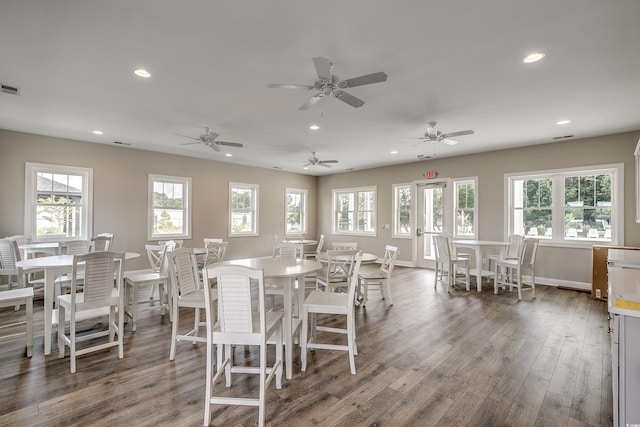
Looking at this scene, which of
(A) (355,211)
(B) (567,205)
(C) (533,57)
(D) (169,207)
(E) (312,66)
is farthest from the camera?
(A) (355,211)

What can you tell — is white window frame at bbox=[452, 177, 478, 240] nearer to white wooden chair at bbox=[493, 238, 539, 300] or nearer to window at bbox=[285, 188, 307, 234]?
white wooden chair at bbox=[493, 238, 539, 300]

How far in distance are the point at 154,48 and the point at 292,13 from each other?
1.38 meters

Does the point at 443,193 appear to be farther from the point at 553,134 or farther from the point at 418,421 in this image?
the point at 418,421

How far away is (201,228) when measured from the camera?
25.1ft

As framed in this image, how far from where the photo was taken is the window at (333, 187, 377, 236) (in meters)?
9.26

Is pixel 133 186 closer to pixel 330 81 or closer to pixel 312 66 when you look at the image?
pixel 312 66

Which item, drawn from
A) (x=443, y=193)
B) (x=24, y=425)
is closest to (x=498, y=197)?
(x=443, y=193)

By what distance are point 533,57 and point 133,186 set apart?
7203 mm

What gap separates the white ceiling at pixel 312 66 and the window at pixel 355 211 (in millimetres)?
4098

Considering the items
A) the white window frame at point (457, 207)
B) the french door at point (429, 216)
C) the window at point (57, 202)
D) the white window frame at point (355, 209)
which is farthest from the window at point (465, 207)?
the window at point (57, 202)

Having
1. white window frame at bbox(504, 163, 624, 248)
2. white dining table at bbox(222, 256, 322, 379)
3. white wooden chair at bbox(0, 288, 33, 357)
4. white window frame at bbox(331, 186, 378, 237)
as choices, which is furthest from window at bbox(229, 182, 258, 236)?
white window frame at bbox(504, 163, 624, 248)

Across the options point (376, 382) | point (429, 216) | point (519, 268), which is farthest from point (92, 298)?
point (429, 216)

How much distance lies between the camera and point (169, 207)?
7156mm

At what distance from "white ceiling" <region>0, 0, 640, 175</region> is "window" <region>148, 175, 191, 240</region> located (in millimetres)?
1872
